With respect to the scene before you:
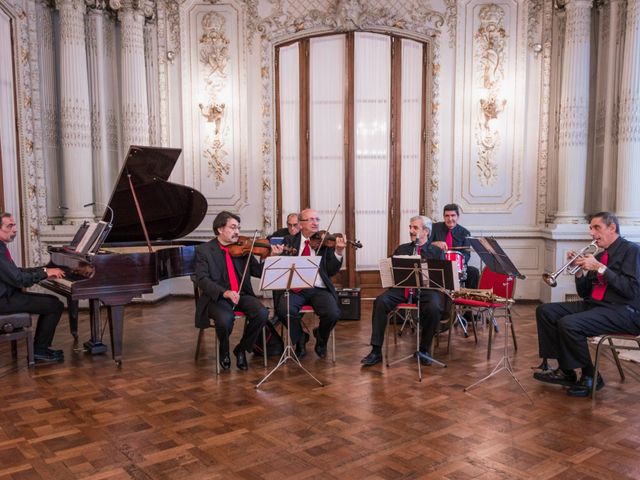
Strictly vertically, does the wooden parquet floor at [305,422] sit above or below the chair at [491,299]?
below

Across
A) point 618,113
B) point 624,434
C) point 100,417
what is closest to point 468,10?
point 618,113

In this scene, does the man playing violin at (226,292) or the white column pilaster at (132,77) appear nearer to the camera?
the man playing violin at (226,292)

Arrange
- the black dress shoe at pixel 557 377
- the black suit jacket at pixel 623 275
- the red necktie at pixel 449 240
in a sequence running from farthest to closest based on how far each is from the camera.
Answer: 1. the red necktie at pixel 449 240
2. the black dress shoe at pixel 557 377
3. the black suit jacket at pixel 623 275

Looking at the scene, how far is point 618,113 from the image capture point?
6996 millimetres

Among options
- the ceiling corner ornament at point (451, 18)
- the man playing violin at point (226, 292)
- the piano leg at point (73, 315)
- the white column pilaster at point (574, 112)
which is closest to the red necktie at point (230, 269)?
the man playing violin at point (226, 292)

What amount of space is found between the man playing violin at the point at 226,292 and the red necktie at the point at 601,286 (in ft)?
7.83

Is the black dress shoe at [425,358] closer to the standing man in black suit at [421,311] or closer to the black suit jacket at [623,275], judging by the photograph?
the standing man in black suit at [421,311]

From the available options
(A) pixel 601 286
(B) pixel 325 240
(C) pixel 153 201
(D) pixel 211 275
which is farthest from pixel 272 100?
(A) pixel 601 286

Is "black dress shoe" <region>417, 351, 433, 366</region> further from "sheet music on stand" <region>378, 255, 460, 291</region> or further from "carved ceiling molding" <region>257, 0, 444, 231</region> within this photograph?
"carved ceiling molding" <region>257, 0, 444, 231</region>

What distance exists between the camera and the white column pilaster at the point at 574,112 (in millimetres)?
7195

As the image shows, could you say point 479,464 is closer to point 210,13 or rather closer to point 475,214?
point 475,214

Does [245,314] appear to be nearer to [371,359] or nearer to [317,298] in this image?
[317,298]

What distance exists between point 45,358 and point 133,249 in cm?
125

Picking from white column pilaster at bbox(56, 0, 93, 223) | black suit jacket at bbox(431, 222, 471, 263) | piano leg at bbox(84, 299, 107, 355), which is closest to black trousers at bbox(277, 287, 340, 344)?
piano leg at bbox(84, 299, 107, 355)
